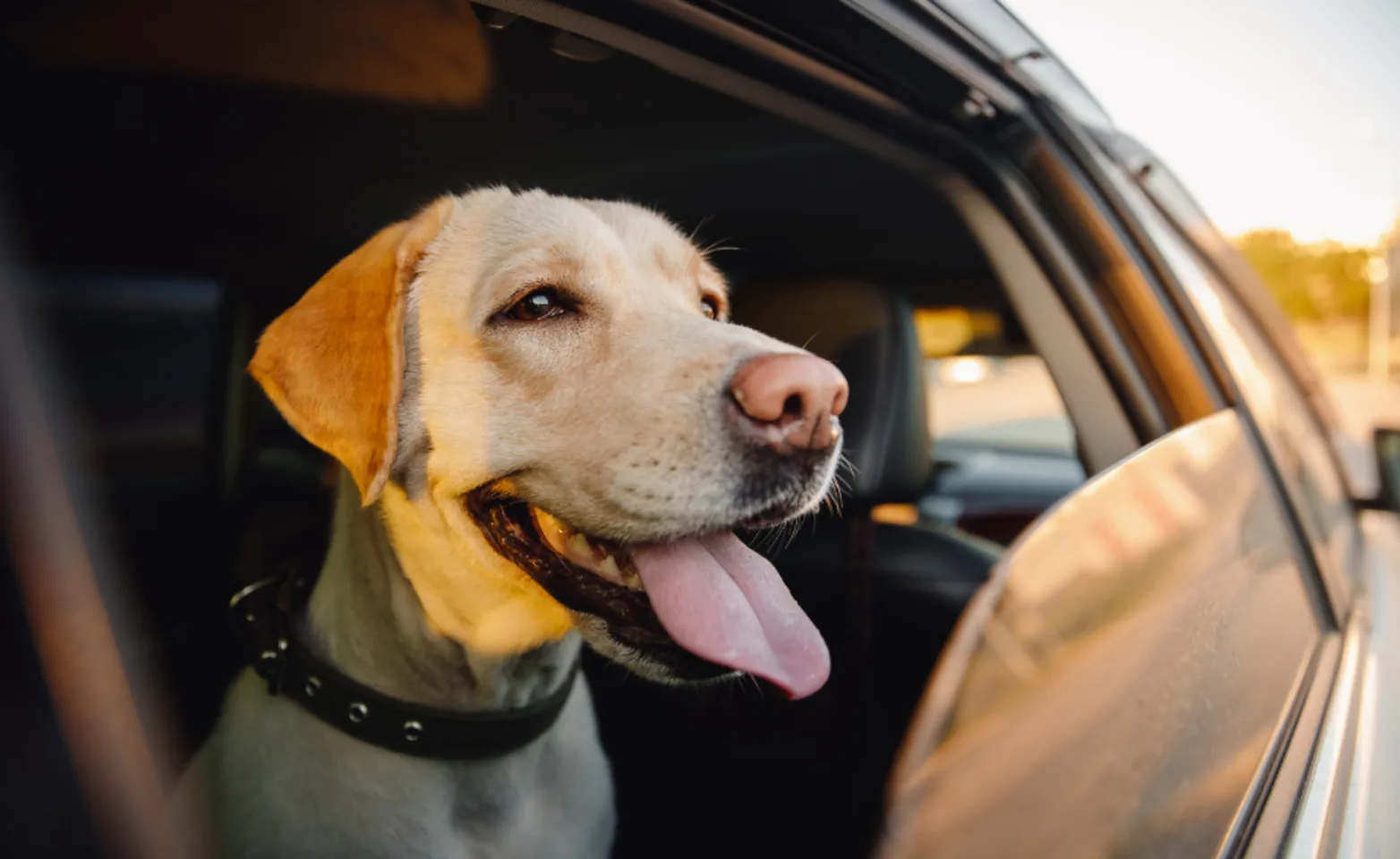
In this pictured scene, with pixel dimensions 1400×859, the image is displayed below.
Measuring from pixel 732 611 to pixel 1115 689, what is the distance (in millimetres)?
644

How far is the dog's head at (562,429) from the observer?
133 centimetres

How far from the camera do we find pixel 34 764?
1.75 ft

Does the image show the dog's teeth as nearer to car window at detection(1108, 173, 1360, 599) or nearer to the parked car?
the parked car

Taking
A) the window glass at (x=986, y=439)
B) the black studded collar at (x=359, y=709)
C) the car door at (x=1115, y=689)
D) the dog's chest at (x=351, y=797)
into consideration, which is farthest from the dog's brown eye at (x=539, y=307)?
the window glass at (x=986, y=439)

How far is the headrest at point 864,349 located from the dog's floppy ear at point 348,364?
45.6 inches

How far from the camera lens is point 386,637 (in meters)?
1.64

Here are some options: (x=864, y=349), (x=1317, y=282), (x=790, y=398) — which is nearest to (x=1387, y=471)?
(x=864, y=349)

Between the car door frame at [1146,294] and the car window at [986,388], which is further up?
the car door frame at [1146,294]

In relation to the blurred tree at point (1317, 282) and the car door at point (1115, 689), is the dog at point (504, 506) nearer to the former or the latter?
the car door at point (1115, 689)

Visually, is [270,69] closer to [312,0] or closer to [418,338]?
[312,0]

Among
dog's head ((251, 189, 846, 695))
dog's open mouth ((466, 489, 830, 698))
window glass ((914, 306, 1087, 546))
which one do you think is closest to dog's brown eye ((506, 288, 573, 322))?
dog's head ((251, 189, 846, 695))

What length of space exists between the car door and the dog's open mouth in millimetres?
237

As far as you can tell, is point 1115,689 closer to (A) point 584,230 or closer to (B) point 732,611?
(B) point 732,611

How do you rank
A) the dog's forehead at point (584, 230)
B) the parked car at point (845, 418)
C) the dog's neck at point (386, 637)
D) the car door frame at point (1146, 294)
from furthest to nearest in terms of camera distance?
the car door frame at point (1146, 294) → the dog's forehead at point (584, 230) → the dog's neck at point (386, 637) → the parked car at point (845, 418)
